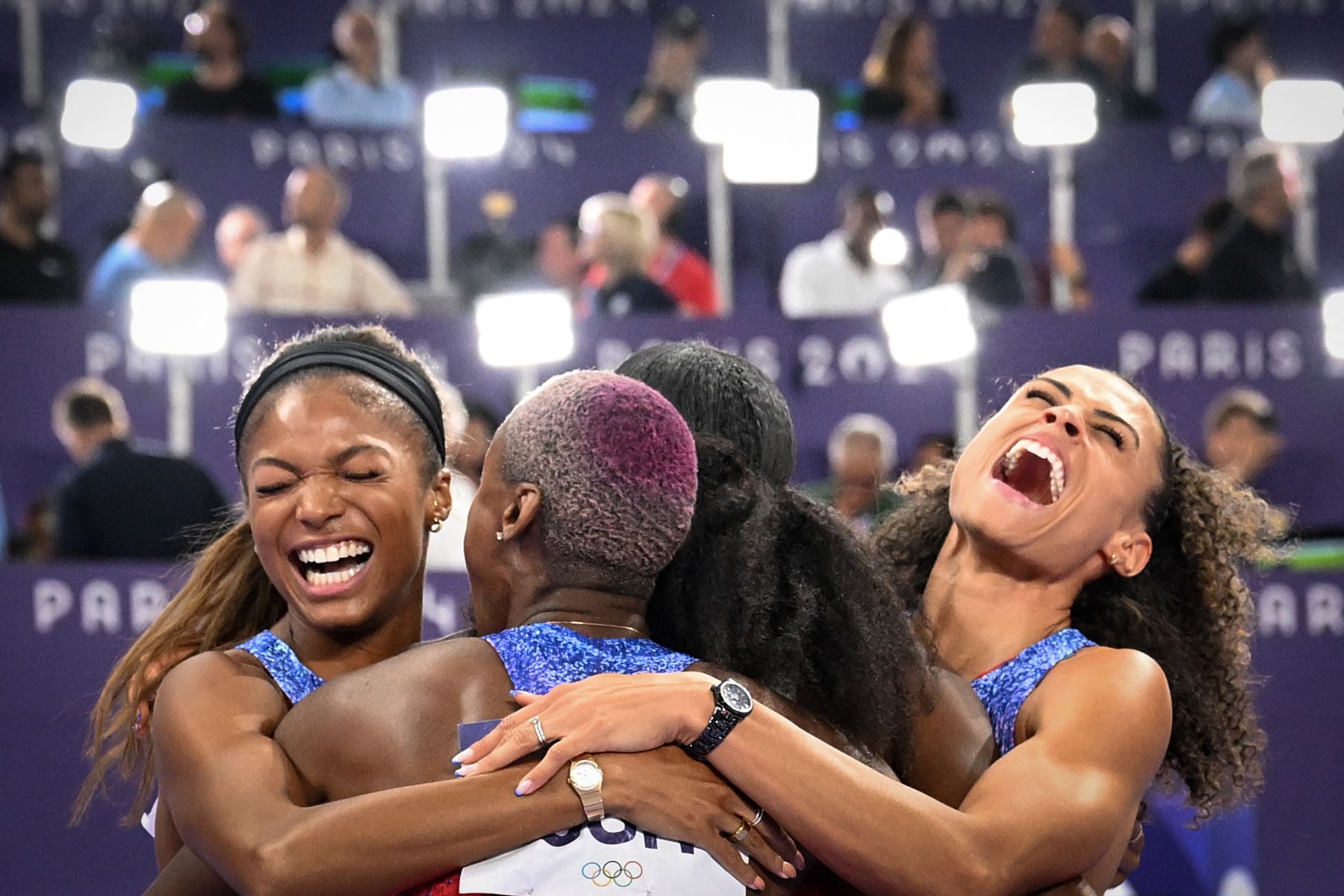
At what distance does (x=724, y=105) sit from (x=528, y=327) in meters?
1.44

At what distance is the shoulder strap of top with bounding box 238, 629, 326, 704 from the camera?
7.07ft

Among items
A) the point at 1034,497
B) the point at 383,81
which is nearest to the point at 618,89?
the point at 383,81

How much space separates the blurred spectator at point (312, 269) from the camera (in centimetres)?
643

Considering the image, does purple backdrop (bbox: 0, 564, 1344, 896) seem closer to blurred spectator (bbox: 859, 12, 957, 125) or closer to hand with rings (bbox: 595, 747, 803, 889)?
hand with rings (bbox: 595, 747, 803, 889)

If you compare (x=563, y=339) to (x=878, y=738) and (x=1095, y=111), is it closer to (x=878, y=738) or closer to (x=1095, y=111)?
(x=1095, y=111)

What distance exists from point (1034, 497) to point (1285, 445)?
3.84 meters

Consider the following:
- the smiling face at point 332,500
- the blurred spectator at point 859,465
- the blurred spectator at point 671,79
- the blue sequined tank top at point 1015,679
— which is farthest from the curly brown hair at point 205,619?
the blurred spectator at point 671,79

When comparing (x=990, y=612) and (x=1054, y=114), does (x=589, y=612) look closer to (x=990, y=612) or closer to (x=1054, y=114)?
(x=990, y=612)

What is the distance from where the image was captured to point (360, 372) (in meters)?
2.23

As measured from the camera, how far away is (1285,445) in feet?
20.7

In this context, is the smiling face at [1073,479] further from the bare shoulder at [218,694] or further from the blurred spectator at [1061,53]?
the blurred spectator at [1061,53]

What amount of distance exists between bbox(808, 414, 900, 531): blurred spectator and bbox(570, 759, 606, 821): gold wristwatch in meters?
3.68

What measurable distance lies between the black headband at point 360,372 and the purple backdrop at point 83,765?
247cm

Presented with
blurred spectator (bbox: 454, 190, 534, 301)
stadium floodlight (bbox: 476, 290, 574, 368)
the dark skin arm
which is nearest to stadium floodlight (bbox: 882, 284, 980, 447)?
stadium floodlight (bbox: 476, 290, 574, 368)
